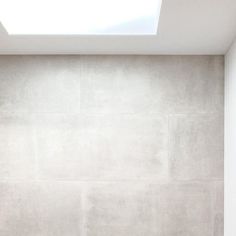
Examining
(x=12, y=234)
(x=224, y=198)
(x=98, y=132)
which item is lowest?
(x=12, y=234)

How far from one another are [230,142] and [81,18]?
46.9 inches

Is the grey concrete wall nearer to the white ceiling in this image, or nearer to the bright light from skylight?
the white ceiling

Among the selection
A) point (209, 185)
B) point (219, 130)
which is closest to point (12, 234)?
point (209, 185)

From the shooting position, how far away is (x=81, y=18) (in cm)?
192

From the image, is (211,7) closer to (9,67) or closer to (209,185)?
(209,185)

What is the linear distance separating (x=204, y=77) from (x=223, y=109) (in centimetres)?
25

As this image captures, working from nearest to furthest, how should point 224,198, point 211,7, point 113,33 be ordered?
point 211,7
point 113,33
point 224,198

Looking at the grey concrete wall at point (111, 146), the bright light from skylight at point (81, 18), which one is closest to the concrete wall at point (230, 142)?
the grey concrete wall at point (111, 146)

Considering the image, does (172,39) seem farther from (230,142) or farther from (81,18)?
(230,142)

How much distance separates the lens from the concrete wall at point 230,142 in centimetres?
195

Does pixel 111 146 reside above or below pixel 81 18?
below

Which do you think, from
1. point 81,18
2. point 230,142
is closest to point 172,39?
point 81,18

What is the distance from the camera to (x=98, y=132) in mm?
2236

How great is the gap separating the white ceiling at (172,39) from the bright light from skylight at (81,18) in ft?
0.15
